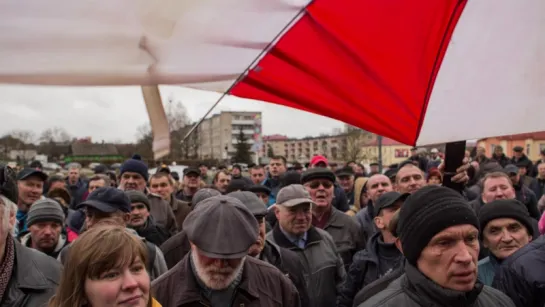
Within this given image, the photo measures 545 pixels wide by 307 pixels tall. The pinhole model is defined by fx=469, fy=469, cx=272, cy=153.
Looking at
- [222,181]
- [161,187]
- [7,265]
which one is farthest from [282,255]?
[222,181]

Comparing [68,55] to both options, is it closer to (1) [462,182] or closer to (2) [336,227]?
(1) [462,182]

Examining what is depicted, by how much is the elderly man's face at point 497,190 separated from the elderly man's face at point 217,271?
3.11 m

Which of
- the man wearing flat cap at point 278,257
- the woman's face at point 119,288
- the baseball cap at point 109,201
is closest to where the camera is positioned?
the woman's face at point 119,288

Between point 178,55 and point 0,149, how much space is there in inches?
1924

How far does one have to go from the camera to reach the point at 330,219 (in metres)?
4.73

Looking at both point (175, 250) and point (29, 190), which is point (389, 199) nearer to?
point (175, 250)

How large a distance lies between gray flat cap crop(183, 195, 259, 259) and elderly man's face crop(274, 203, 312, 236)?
4.85ft

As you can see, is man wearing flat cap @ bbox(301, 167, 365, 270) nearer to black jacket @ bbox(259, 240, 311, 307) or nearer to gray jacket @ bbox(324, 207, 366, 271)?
gray jacket @ bbox(324, 207, 366, 271)

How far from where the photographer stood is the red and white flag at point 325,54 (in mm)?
1420

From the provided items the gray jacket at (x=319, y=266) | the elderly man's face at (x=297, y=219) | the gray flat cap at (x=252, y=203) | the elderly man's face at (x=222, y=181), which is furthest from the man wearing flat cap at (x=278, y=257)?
the elderly man's face at (x=222, y=181)

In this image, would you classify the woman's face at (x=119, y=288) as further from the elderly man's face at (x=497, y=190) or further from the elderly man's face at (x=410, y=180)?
the elderly man's face at (x=497, y=190)

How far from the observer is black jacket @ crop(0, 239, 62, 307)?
229 centimetres

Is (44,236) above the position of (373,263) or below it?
above

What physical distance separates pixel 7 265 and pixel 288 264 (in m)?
1.84
